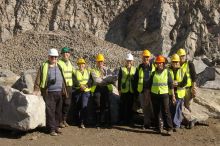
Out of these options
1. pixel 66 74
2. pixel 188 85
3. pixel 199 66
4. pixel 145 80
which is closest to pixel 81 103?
pixel 66 74

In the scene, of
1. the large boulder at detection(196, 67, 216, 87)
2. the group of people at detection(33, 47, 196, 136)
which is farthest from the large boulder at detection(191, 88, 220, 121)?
the large boulder at detection(196, 67, 216, 87)

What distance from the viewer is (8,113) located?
9.65 m

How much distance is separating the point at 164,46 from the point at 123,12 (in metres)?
4.58

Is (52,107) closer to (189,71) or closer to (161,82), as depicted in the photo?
(161,82)

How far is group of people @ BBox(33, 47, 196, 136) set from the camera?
993 centimetres

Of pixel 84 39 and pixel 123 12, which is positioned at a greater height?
pixel 123 12

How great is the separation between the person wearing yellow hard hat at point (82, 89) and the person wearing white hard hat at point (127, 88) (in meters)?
0.81

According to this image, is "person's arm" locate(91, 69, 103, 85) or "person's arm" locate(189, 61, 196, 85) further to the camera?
"person's arm" locate(91, 69, 103, 85)

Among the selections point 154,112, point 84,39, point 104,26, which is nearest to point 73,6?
point 104,26

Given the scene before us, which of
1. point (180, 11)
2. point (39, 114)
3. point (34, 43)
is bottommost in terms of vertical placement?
point (39, 114)

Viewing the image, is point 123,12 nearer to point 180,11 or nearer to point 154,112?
point 180,11

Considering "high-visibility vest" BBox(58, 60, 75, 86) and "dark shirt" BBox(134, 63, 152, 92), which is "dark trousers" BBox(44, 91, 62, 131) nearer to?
"high-visibility vest" BBox(58, 60, 75, 86)

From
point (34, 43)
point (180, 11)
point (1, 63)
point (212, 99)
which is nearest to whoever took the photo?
point (212, 99)

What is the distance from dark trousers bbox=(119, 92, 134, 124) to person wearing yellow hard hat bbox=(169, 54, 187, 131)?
106 centimetres
